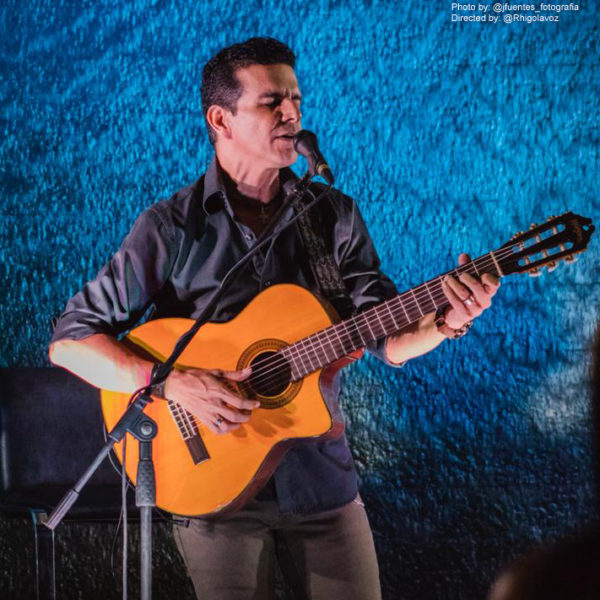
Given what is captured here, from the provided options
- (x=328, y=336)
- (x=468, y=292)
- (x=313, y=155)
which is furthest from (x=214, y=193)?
(x=468, y=292)

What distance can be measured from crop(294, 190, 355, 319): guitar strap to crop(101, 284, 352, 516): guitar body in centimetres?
12

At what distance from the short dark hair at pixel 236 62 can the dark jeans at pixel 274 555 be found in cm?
128

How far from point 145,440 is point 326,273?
29.8 inches

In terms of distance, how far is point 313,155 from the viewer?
2.17 m

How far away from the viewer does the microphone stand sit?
6.93ft

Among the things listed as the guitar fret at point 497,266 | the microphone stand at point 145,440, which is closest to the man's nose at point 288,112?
the microphone stand at point 145,440

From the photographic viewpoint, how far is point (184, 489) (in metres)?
2.36

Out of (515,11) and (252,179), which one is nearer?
(252,179)

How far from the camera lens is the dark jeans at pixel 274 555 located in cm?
223

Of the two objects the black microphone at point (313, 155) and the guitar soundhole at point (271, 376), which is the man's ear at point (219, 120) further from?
the guitar soundhole at point (271, 376)

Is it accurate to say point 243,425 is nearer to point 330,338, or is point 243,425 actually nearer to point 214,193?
point 330,338

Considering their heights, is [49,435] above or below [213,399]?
above

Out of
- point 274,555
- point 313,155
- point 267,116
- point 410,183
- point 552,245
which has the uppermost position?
point 410,183

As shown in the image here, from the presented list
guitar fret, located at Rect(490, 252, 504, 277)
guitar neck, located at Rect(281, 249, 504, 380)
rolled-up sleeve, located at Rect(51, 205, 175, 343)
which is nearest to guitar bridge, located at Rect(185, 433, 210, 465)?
guitar neck, located at Rect(281, 249, 504, 380)
